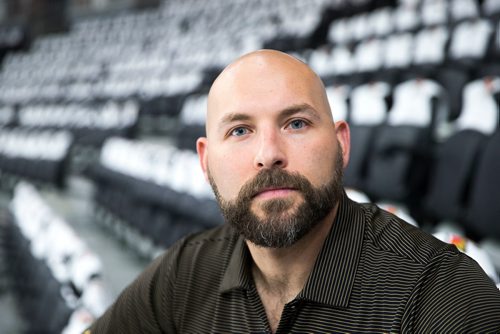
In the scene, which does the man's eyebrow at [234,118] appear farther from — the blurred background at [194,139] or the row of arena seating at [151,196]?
the row of arena seating at [151,196]

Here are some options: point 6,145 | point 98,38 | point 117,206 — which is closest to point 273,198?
point 117,206

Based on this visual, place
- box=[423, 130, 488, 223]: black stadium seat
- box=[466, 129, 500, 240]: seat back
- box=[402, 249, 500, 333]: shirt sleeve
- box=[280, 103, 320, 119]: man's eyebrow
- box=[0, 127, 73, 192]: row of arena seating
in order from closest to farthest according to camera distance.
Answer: box=[402, 249, 500, 333]: shirt sleeve → box=[280, 103, 320, 119]: man's eyebrow → box=[466, 129, 500, 240]: seat back → box=[423, 130, 488, 223]: black stadium seat → box=[0, 127, 73, 192]: row of arena seating

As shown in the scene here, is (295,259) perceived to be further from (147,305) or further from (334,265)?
(147,305)

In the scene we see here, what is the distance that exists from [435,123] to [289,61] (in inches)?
48.2

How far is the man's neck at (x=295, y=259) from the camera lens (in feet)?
1.62

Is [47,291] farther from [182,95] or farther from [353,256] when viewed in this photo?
[182,95]

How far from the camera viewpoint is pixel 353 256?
475 millimetres

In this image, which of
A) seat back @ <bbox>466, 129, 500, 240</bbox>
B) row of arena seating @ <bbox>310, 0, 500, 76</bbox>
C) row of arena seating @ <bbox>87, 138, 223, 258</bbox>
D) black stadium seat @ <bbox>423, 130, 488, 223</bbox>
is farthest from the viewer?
row of arena seating @ <bbox>310, 0, 500, 76</bbox>

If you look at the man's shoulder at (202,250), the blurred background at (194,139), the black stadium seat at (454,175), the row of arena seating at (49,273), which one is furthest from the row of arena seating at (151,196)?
the man's shoulder at (202,250)

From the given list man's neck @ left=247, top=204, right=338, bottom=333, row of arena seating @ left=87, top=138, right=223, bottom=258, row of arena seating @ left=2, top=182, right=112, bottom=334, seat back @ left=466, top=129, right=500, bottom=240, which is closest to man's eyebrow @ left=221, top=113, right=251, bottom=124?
man's neck @ left=247, top=204, right=338, bottom=333

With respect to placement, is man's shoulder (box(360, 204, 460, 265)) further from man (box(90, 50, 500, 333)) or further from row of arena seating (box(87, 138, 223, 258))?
row of arena seating (box(87, 138, 223, 258))

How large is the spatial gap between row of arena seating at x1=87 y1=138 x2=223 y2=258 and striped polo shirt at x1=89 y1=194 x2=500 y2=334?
89 cm

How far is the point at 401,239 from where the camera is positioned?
469 mm

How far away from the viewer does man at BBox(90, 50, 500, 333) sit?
0.43 metres
